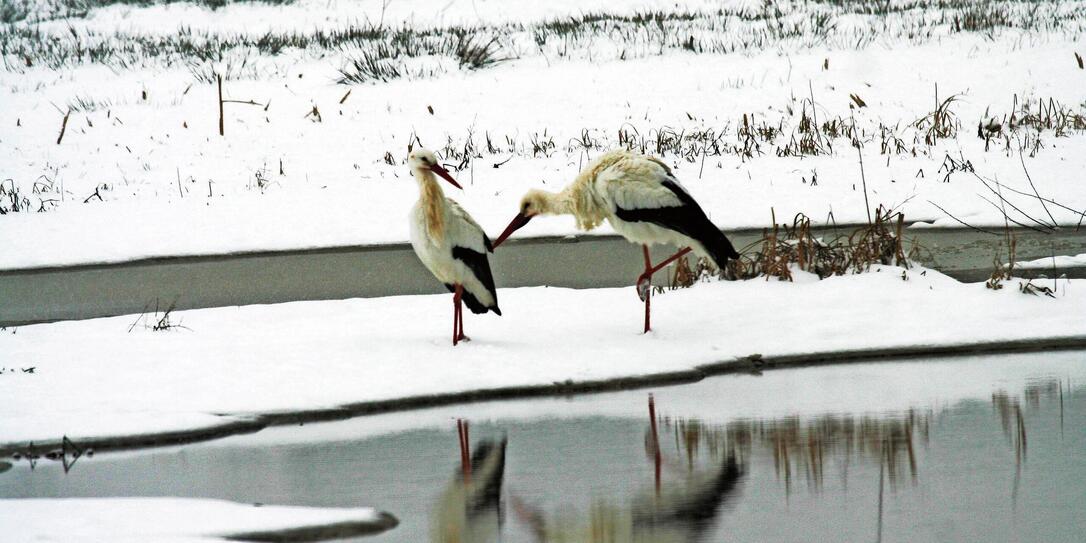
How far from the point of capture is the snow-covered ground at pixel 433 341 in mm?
7531

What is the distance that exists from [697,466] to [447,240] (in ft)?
9.53

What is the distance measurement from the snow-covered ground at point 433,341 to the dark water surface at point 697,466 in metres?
0.42

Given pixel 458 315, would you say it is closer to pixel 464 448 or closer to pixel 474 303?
→ pixel 474 303

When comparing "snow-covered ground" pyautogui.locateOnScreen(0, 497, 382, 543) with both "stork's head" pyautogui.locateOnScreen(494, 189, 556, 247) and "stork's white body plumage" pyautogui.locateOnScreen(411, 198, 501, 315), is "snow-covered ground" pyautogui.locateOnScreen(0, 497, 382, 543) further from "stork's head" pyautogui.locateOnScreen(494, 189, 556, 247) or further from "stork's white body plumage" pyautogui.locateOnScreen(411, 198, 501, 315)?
"stork's head" pyautogui.locateOnScreen(494, 189, 556, 247)

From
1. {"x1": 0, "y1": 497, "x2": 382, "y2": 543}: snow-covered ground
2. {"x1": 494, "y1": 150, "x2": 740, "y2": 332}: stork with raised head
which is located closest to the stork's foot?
{"x1": 494, "y1": 150, "x2": 740, "y2": 332}: stork with raised head

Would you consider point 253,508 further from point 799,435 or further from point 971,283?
point 971,283

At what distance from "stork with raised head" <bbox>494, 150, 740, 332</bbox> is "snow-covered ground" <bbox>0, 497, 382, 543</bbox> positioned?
3720mm

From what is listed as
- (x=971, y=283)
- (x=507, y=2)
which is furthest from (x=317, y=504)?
(x=507, y=2)

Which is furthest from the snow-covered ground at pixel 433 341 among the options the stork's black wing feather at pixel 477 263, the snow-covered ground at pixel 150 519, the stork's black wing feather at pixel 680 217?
the snow-covered ground at pixel 150 519

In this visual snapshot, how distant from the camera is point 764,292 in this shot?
9.80 m

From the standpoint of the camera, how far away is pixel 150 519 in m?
5.58

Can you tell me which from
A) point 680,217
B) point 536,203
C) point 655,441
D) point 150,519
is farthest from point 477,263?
point 150,519

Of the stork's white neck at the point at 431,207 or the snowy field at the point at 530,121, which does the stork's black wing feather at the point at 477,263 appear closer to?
the stork's white neck at the point at 431,207

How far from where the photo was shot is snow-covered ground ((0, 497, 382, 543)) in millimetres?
5363
